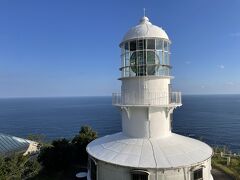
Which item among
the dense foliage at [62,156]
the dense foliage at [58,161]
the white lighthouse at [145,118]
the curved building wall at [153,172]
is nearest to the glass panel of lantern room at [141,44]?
the white lighthouse at [145,118]

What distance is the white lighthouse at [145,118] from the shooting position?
12797 mm

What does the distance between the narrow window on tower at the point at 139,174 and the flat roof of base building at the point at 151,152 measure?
316 mm

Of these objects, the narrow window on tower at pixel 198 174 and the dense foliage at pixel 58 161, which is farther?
the dense foliage at pixel 58 161

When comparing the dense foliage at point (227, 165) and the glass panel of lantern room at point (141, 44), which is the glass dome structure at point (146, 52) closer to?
the glass panel of lantern room at point (141, 44)

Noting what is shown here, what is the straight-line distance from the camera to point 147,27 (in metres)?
14.5

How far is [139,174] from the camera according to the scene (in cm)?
1206

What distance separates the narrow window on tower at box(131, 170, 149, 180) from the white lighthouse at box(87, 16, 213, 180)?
270 mm

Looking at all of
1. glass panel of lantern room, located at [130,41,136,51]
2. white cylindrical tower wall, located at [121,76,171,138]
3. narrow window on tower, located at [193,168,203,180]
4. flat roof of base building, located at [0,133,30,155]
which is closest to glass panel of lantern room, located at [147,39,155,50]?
glass panel of lantern room, located at [130,41,136,51]

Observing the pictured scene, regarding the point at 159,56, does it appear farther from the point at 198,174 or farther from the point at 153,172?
the point at 198,174

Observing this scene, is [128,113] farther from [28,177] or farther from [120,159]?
[28,177]

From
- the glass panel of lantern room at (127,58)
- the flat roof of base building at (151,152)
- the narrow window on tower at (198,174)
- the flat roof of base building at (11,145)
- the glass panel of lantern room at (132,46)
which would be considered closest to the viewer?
the flat roof of base building at (151,152)

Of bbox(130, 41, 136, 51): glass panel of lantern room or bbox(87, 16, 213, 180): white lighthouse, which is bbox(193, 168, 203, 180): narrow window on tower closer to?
bbox(87, 16, 213, 180): white lighthouse

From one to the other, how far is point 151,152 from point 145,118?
87.2 inches

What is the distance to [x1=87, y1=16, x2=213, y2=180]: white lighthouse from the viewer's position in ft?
42.0
